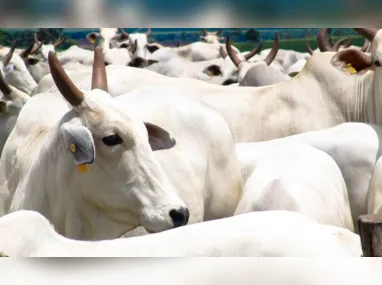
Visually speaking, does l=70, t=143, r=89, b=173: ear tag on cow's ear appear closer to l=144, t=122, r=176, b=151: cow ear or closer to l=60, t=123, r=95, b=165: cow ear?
l=60, t=123, r=95, b=165: cow ear

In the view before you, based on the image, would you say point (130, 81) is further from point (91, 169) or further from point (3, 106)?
point (91, 169)

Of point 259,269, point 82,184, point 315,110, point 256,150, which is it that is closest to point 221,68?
point 315,110

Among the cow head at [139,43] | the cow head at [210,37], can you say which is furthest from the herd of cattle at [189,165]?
the cow head at [210,37]

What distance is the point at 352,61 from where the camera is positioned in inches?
196

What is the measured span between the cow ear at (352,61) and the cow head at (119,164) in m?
2.00

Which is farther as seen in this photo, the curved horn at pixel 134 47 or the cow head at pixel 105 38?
the cow head at pixel 105 38

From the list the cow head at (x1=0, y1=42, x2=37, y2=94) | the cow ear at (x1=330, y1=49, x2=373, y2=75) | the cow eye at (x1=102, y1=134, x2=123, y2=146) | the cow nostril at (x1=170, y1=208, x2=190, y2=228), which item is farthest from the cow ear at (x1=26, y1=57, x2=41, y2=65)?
the cow nostril at (x1=170, y1=208, x2=190, y2=228)

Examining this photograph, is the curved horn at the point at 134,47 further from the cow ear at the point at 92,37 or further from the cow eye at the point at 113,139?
the cow eye at the point at 113,139

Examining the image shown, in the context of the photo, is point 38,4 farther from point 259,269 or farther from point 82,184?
point 82,184

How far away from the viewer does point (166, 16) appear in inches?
26.0

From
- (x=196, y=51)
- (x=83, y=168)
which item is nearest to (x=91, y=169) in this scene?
(x=83, y=168)

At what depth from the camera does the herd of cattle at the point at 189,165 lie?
7.06 ft

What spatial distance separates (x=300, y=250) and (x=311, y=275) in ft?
4.82

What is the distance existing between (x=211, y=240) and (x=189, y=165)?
207 centimetres
